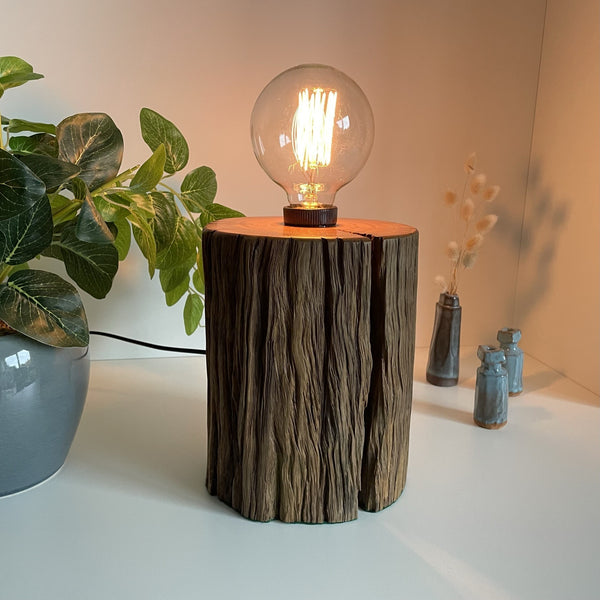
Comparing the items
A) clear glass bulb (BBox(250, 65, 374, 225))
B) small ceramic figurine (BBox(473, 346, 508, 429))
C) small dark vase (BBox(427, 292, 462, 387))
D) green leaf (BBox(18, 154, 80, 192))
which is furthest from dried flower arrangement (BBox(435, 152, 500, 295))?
green leaf (BBox(18, 154, 80, 192))

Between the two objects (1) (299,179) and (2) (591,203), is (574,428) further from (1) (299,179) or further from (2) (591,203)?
(1) (299,179)

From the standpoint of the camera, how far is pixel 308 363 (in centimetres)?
67

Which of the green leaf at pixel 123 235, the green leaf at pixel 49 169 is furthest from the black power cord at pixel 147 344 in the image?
the green leaf at pixel 49 169

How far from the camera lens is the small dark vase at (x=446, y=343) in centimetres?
115

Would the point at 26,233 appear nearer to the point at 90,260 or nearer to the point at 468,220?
the point at 90,260

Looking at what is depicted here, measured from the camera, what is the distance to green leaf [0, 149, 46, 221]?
0.56m

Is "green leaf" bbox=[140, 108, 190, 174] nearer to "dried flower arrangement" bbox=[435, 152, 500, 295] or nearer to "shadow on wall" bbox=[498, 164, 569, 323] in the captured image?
"dried flower arrangement" bbox=[435, 152, 500, 295]

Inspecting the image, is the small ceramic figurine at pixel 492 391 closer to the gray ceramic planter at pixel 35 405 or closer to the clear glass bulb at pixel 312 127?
the clear glass bulb at pixel 312 127

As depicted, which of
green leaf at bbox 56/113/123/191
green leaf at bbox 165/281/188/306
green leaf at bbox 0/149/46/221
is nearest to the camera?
green leaf at bbox 0/149/46/221

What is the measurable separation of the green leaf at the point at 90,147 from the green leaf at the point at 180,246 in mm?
122

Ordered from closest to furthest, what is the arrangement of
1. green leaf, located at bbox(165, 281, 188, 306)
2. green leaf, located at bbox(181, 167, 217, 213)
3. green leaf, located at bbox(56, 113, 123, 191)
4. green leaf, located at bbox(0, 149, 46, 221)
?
green leaf, located at bbox(0, 149, 46, 221) → green leaf, located at bbox(56, 113, 123, 191) → green leaf, located at bbox(181, 167, 217, 213) → green leaf, located at bbox(165, 281, 188, 306)

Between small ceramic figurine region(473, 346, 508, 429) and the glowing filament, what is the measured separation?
1.41 feet

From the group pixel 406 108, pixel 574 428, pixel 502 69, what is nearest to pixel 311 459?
pixel 574 428

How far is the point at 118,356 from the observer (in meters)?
1.25
